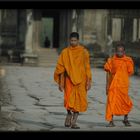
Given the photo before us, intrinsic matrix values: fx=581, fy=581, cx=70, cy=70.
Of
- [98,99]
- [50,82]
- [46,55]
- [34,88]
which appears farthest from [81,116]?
[46,55]

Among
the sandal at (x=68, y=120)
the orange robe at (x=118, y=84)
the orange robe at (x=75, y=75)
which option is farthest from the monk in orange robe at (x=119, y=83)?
the sandal at (x=68, y=120)

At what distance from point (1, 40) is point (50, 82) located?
13.9 m

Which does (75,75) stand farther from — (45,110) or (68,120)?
(45,110)

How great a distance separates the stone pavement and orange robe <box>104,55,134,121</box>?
0.34 metres

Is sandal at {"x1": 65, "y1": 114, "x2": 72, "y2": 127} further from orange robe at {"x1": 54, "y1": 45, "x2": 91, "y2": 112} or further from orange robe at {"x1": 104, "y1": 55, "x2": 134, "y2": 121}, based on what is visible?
orange robe at {"x1": 104, "y1": 55, "x2": 134, "y2": 121}

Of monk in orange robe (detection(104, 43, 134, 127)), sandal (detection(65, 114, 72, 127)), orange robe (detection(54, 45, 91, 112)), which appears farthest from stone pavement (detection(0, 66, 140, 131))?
orange robe (detection(54, 45, 91, 112))

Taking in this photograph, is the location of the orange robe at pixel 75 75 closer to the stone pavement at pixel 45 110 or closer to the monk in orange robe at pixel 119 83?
the stone pavement at pixel 45 110

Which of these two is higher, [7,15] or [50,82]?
[7,15]

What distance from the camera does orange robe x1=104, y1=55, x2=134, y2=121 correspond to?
33.9 ft

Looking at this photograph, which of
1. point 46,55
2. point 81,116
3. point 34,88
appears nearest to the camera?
point 81,116

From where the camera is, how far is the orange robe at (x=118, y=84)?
10.3m

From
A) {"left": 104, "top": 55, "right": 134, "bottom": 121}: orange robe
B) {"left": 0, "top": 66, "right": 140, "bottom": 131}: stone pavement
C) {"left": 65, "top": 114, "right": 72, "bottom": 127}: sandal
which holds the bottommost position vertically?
{"left": 0, "top": 66, "right": 140, "bottom": 131}: stone pavement
